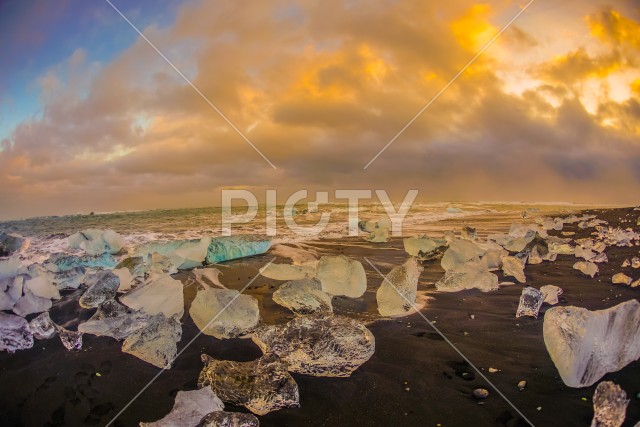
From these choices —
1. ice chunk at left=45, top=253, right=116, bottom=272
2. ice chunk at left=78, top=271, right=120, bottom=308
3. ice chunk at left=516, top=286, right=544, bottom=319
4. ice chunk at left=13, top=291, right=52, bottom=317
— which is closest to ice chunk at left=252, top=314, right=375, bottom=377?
ice chunk at left=516, top=286, right=544, bottom=319

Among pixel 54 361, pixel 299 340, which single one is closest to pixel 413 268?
pixel 299 340

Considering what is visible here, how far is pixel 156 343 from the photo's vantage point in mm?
2463

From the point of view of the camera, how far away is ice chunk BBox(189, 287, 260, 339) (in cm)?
271

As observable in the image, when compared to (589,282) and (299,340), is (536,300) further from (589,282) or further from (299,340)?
(299,340)

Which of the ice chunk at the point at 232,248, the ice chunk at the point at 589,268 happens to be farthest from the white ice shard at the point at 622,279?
the ice chunk at the point at 232,248

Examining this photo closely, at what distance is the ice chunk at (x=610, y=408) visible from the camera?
5.19 ft

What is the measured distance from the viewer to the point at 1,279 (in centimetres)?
398

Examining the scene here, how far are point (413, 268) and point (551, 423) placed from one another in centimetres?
184

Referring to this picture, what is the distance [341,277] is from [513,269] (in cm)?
251

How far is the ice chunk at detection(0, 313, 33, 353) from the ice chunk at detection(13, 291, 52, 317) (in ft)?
2.68

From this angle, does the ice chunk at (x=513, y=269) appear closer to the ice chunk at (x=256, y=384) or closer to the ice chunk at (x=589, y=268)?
the ice chunk at (x=589, y=268)

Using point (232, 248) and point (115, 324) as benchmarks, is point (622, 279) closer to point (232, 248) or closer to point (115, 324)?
point (115, 324)

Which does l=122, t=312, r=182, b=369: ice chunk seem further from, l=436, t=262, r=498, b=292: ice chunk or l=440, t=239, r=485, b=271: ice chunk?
l=440, t=239, r=485, b=271: ice chunk

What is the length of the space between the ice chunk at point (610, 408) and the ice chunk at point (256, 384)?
61.9 inches
